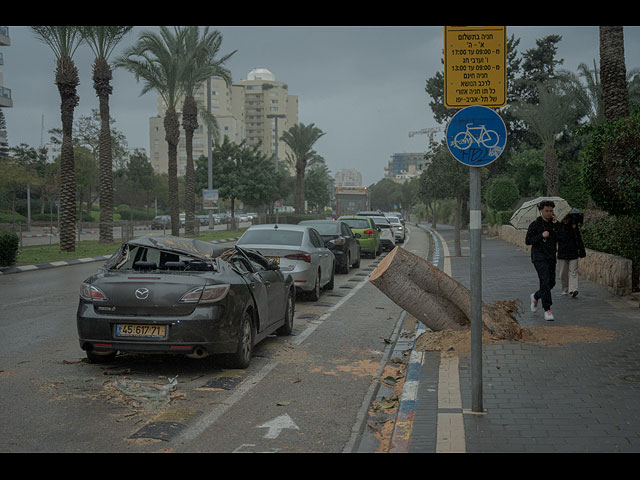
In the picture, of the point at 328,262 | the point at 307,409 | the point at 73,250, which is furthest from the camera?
the point at 73,250

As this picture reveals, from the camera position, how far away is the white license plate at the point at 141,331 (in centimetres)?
701

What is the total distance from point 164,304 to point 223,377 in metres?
0.99

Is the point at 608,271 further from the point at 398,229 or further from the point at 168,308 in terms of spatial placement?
the point at 398,229

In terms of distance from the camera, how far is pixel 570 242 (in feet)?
39.7

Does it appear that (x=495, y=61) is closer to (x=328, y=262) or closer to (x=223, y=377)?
(x=223, y=377)

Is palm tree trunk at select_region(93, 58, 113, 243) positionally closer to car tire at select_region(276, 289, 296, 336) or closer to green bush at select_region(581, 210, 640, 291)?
green bush at select_region(581, 210, 640, 291)

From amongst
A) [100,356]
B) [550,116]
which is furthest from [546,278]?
[550,116]

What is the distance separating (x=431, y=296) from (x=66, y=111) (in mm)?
→ 22794

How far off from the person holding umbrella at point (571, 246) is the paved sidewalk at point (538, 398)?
94.0 inches

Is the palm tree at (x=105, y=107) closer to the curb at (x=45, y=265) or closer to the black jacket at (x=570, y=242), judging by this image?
the curb at (x=45, y=265)

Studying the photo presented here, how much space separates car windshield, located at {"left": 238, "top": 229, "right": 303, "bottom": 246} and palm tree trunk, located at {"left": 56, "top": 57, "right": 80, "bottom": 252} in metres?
16.3

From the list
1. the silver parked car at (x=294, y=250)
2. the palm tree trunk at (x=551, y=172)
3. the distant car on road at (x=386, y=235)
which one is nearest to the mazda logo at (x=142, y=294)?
the silver parked car at (x=294, y=250)
